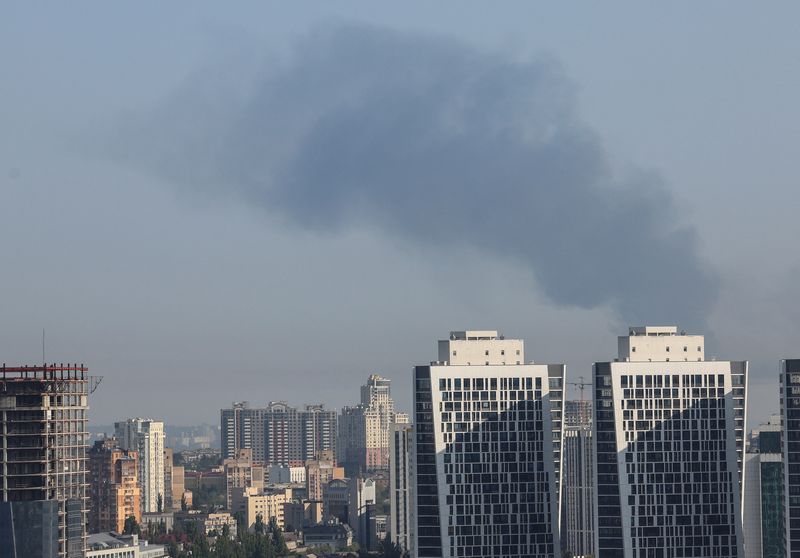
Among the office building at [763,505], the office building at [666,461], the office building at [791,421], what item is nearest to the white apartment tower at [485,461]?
the office building at [666,461]

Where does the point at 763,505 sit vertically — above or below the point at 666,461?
below

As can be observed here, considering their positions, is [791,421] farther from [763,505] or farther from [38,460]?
[38,460]

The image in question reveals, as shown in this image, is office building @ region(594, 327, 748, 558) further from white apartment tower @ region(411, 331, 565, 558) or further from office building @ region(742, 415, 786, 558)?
office building @ region(742, 415, 786, 558)

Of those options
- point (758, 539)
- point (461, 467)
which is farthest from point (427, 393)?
point (758, 539)

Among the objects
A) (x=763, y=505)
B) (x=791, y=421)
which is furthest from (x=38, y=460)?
(x=763, y=505)

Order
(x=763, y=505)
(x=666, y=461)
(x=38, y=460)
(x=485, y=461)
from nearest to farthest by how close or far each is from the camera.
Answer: (x=38, y=460), (x=666, y=461), (x=485, y=461), (x=763, y=505)

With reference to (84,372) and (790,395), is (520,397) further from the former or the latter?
(84,372)

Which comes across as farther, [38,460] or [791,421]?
[791,421]
